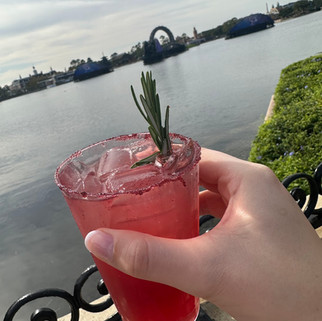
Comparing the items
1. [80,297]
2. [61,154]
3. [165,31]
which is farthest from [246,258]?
[165,31]

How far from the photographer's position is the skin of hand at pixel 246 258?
88cm

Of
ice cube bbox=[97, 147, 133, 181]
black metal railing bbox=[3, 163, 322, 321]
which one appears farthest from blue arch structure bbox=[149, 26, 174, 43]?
ice cube bbox=[97, 147, 133, 181]

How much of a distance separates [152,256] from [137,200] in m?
0.14

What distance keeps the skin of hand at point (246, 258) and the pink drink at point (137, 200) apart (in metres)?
0.06

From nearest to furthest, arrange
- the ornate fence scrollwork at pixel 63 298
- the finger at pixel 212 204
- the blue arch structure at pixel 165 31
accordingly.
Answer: the ornate fence scrollwork at pixel 63 298 < the finger at pixel 212 204 < the blue arch structure at pixel 165 31

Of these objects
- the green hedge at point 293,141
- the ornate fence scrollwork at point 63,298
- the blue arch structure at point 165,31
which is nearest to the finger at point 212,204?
the ornate fence scrollwork at point 63,298

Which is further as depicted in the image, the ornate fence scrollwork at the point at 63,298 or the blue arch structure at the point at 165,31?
the blue arch structure at the point at 165,31

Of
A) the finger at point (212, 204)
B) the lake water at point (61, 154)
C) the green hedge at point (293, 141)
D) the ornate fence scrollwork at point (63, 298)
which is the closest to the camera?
the ornate fence scrollwork at point (63, 298)

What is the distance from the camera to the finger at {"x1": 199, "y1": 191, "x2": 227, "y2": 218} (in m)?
1.48

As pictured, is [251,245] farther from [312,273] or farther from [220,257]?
[312,273]

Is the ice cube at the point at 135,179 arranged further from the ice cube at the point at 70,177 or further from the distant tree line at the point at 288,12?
the distant tree line at the point at 288,12

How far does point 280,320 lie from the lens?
98 centimetres

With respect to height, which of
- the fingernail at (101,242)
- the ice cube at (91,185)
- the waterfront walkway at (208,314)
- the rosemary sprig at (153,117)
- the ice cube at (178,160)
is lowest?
the waterfront walkway at (208,314)

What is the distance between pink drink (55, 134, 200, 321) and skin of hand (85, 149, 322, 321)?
2.2 inches
